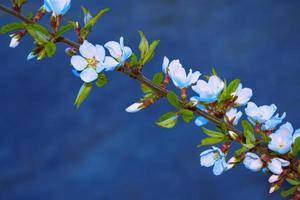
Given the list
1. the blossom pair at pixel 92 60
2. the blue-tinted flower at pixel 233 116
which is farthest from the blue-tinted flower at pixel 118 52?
the blue-tinted flower at pixel 233 116

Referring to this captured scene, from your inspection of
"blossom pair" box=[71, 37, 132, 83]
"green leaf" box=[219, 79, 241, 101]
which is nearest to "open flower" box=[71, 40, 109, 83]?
"blossom pair" box=[71, 37, 132, 83]

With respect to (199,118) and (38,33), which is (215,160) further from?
(38,33)

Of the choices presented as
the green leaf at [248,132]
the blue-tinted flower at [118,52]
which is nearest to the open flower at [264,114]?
the green leaf at [248,132]

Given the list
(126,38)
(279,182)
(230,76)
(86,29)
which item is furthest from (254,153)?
(126,38)

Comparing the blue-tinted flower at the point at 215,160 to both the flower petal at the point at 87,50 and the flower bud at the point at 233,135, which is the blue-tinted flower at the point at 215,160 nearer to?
the flower bud at the point at 233,135

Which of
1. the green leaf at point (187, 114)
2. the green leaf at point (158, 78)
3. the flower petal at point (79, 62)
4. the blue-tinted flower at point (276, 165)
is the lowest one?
the blue-tinted flower at point (276, 165)

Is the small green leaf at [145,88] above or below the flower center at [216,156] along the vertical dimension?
above

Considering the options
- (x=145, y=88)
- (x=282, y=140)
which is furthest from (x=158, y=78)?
(x=282, y=140)
